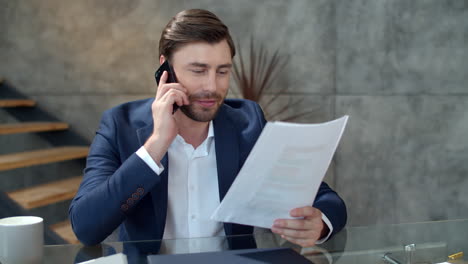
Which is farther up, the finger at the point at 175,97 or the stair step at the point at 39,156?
the finger at the point at 175,97

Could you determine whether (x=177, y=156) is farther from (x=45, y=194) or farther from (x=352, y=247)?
(x=45, y=194)

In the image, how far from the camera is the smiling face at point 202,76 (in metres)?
1.66

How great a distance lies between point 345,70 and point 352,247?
2.48 metres

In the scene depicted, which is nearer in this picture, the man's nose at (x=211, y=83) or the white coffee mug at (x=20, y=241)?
the white coffee mug at (x=20, y=241)

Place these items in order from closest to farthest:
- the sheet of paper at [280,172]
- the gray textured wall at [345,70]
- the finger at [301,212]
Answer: the sheet of paper at [280,172] < the finger at [301,212] < the gray textured wall at [345,70]

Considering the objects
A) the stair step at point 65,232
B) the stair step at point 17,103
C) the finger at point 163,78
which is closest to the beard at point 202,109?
the finger at point 163,78

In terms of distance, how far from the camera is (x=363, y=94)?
354 centimetres

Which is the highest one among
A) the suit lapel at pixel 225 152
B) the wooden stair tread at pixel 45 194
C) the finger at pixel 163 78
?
the finger at pixel 163 78

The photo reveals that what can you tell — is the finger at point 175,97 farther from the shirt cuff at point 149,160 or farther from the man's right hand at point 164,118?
the shirt cuff at point 149,160

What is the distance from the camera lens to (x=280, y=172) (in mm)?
1191

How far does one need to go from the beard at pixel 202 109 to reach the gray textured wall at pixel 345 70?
6.41ft

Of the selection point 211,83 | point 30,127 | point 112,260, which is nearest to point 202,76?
point 211,83

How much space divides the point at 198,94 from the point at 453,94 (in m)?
2.01

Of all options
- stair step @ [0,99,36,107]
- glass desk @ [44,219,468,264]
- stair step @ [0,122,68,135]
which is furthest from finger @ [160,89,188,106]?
stair step @ [0,99,36,107]
